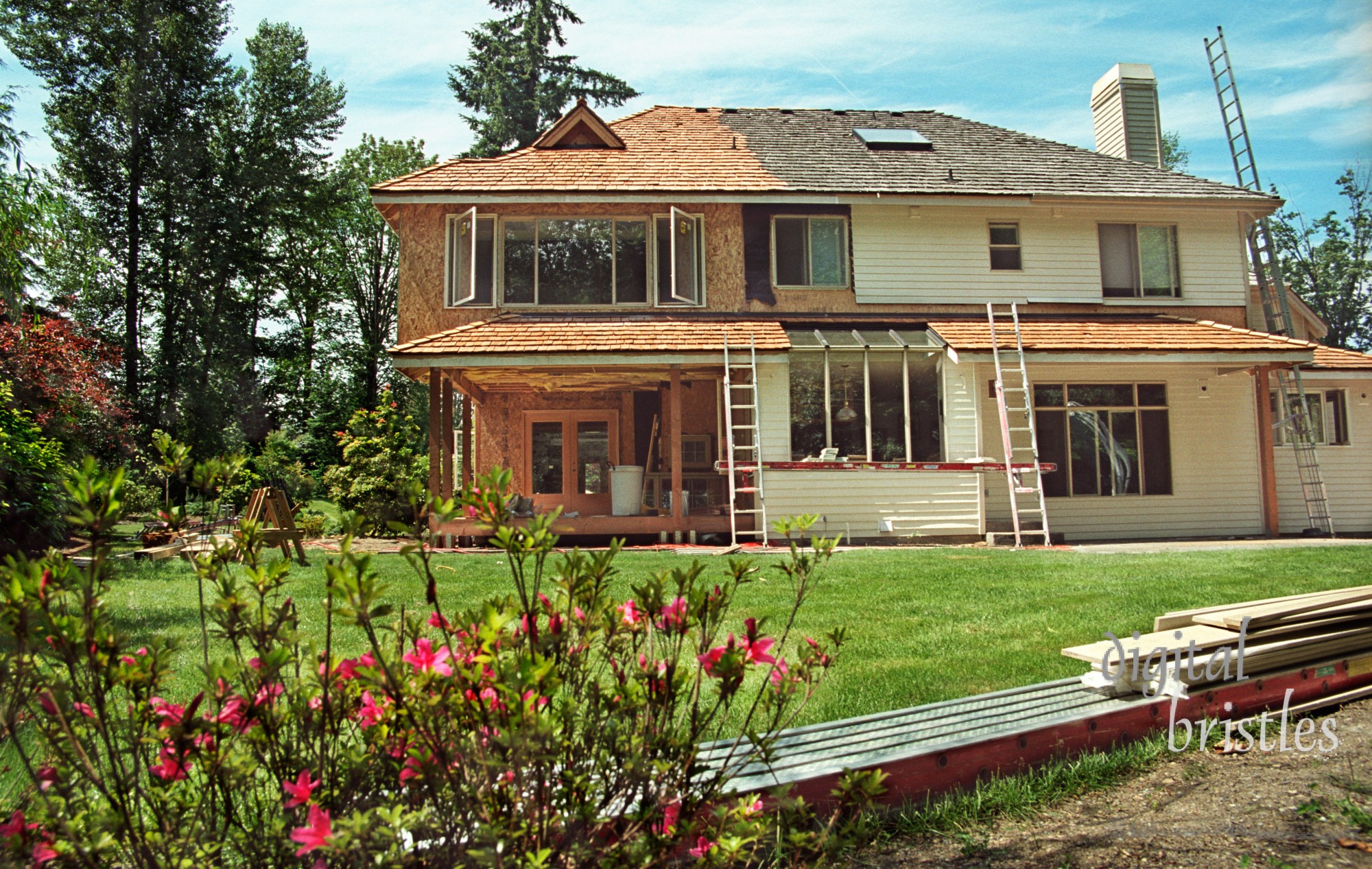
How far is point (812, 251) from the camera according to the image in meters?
16.8

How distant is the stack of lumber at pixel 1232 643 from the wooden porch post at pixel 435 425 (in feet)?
37.8

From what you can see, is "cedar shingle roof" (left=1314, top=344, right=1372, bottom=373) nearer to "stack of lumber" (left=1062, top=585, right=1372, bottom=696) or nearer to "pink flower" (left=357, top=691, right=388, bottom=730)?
"stack of lumber" (left=1062, top=585, right=1372, bottom=696)

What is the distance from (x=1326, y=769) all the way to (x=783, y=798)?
8.62 ft

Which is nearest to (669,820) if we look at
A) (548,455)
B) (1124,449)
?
(1124,449)

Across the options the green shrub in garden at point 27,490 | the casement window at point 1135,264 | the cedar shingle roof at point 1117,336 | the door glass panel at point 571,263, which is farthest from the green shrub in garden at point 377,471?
the casement window at point 1135,264

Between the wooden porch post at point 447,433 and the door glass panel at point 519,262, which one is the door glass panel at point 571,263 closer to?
the door glass panel at point 519,262

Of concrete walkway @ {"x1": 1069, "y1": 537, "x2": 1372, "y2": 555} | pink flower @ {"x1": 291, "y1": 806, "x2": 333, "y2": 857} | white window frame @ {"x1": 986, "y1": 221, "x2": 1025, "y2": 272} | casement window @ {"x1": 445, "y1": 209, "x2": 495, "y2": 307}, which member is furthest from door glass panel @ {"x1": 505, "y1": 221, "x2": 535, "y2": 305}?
pink flower @ {"x1": 291, "y1": 806, "x2": 333, "y2": 857}

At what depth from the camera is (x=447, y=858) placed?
6.18ft

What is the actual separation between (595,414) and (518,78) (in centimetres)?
2149

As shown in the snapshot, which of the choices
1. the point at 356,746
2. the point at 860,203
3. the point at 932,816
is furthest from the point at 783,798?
the point at 860,203

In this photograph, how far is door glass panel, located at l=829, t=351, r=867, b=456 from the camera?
50.7 feet

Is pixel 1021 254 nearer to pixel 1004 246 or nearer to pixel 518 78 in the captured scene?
pixel 1004 246

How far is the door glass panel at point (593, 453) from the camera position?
19.0m

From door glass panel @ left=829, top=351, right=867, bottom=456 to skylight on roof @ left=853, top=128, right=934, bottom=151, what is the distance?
6165 millimetres
